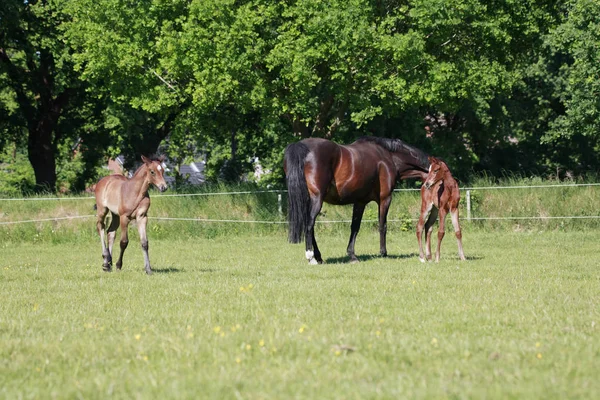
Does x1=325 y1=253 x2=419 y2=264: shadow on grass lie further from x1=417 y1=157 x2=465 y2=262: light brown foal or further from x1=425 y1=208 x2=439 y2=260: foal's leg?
x1=417 y1=157 x2=465 y2=262: light brown foal

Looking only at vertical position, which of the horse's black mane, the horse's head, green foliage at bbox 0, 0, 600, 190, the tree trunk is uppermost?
green foliage at bbox 0, 0, 600, 190

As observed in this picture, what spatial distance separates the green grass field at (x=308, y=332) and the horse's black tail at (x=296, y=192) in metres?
0.80

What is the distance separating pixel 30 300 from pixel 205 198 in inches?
704

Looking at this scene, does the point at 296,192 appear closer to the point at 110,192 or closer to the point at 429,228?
the point at 429,228

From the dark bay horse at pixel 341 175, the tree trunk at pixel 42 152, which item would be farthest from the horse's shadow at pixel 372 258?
the tree trunk at pixel 42 152

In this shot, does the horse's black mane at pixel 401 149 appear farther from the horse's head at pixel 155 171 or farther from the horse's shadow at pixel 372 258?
the horse's head at pixel 155 171

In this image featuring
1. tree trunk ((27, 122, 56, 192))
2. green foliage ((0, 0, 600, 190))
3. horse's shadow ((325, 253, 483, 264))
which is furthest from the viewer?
tree trunk ((27, 122, 56, 192))

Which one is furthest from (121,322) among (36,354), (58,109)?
(58,109)

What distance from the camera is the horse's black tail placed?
15766 mm

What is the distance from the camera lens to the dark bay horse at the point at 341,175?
1594cm

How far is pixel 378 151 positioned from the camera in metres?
17.6

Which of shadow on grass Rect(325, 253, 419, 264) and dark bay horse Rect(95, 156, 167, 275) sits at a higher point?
dark bay horse Rect(95, 156, 167, 275)

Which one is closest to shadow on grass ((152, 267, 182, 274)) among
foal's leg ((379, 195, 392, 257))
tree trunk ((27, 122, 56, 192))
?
foal's leg ((379, 195, 392, 257))

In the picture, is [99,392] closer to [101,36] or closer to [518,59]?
[101,36]
